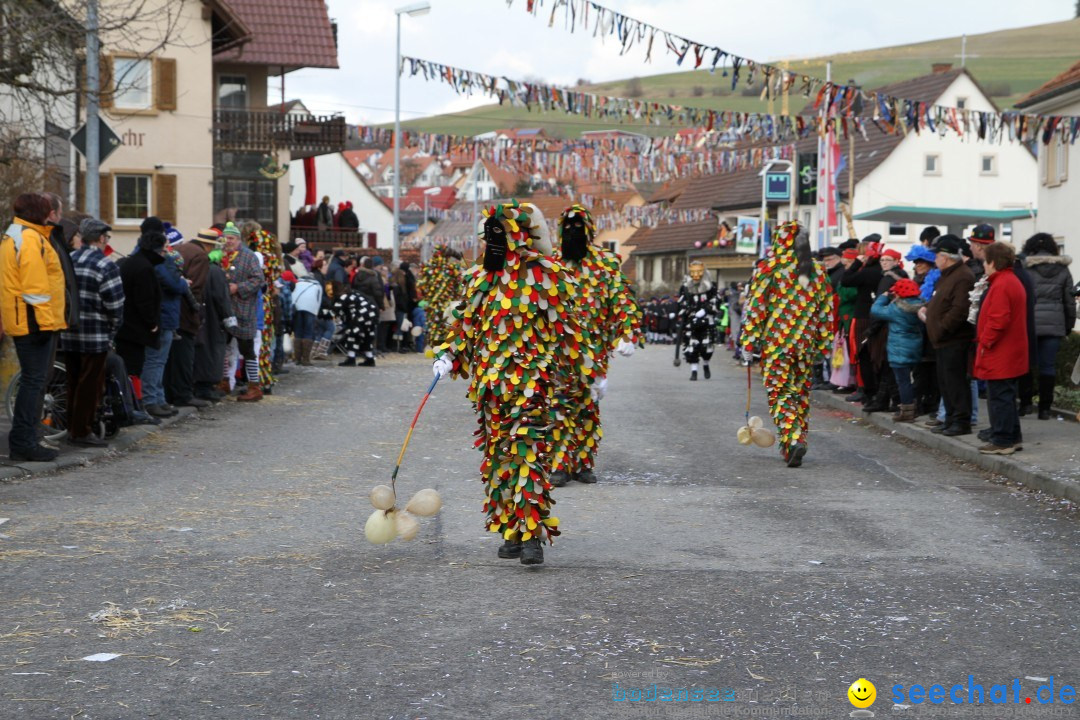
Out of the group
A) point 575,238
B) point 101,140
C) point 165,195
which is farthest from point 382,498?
point 165,195

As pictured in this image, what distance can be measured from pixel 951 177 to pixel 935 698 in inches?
2329

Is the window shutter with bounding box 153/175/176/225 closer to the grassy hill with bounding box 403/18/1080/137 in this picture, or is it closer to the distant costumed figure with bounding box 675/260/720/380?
the distant costumed figure with bounding box 675/260/720/380

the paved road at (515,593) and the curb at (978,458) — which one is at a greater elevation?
the paved road at (515,593)

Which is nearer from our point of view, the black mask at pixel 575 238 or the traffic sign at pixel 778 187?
the black mask at pixel 575 238

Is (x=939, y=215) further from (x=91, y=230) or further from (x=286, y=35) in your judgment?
(x=286, y=35)

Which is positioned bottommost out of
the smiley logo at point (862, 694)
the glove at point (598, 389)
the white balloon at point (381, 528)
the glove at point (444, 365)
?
the smiley logo at point (862, 694)

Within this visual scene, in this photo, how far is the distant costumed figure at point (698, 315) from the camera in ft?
78.5

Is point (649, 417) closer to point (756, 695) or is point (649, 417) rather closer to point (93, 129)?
point (93, 129)

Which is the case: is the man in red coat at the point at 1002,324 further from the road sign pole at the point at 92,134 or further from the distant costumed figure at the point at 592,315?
the road sign pole at the point at 92,134

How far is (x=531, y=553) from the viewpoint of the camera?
7.72 m

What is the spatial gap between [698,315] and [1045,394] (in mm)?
8367

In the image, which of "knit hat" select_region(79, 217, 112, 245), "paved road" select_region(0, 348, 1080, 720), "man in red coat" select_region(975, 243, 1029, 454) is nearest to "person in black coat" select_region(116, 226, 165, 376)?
"knit hat" select_region(79, 217, 112, 245)

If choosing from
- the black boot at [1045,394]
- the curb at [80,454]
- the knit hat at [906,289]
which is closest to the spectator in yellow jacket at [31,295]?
the curb at [80,454]

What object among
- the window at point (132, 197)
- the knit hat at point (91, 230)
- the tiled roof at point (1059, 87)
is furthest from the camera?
the window at point (132, 197)
